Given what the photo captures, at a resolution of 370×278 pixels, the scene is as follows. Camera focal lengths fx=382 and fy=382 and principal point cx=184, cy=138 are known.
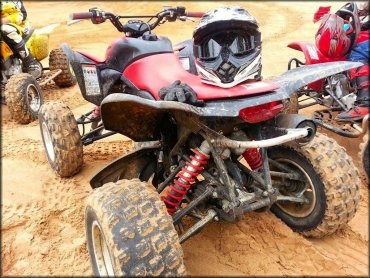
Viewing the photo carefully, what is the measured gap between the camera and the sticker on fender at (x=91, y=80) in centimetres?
344

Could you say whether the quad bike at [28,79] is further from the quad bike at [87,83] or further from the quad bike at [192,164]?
the quad bike at [192,164]

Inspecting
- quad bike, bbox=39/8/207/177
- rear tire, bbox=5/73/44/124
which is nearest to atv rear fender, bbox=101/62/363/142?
quad bike, bbox=39/8/207/177

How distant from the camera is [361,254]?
2889 mm

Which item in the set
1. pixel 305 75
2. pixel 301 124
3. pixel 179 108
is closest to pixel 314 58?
pixel 305 75

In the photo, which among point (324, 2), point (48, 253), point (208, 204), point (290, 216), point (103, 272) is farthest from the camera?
point (324, 2)

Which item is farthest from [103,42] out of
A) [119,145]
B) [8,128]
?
[119,145]

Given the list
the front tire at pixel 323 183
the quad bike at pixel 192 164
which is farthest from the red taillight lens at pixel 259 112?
the front tire at pixel 323 183

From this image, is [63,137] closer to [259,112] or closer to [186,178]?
[186,178]

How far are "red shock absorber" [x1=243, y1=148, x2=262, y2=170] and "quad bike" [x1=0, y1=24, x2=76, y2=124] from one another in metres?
3.61

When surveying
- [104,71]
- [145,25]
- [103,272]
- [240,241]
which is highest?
[145,25]

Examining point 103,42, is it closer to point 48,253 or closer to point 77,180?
point 77,180

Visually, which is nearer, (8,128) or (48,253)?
(48,253)

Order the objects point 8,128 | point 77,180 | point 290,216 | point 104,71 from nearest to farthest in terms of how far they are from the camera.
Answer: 1. point 290,216
2. point 104,71
3. point 77,180
4. point 8,128

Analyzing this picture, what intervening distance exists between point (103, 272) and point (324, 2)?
16.2 metres
